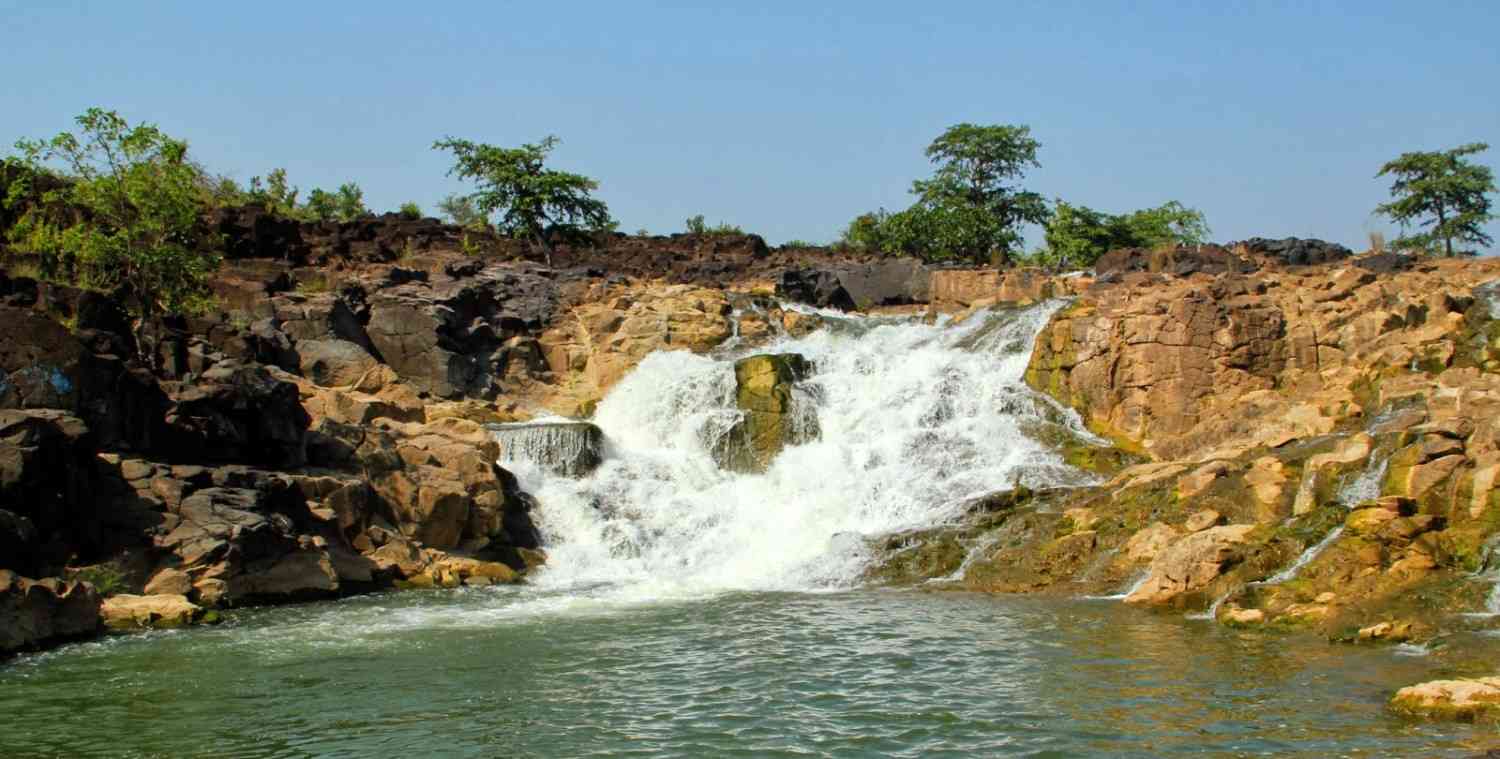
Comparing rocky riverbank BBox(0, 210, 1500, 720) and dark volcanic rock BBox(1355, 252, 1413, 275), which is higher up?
dark volcanic rock BBox(1355, 252, 1413, 275)

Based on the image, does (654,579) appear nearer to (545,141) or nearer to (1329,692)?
(1329,692)

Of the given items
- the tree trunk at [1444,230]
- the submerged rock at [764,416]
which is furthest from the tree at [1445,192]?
the submerged rock at [764,416]

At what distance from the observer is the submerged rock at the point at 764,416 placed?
1191 inches

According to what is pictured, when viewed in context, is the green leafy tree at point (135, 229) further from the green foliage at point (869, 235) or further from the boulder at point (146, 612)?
the green foliage at point (869, 235)

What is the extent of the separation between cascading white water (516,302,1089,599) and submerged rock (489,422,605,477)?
0.33 metres

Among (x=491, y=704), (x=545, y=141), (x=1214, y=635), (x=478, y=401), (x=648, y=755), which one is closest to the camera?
(x=648, y=755)

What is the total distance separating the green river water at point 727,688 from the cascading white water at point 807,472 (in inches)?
206

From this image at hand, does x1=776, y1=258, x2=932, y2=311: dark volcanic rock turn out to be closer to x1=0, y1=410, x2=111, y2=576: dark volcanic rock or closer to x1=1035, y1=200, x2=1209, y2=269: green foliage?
x1=1035, y1=200, x2=1209, y2=269: green foliage

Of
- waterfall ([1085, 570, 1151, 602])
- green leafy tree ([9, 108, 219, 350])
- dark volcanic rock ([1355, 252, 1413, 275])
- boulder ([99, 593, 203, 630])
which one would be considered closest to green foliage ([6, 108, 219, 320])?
green leafy tree ([9, 108, 219, 350])

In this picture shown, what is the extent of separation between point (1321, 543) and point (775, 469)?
13593mm

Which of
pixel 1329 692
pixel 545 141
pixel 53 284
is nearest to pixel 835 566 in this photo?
pixel 1329 692

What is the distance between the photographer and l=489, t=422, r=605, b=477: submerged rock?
29.0 m

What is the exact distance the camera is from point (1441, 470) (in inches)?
722

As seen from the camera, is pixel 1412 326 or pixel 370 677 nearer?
pixel 370 677
